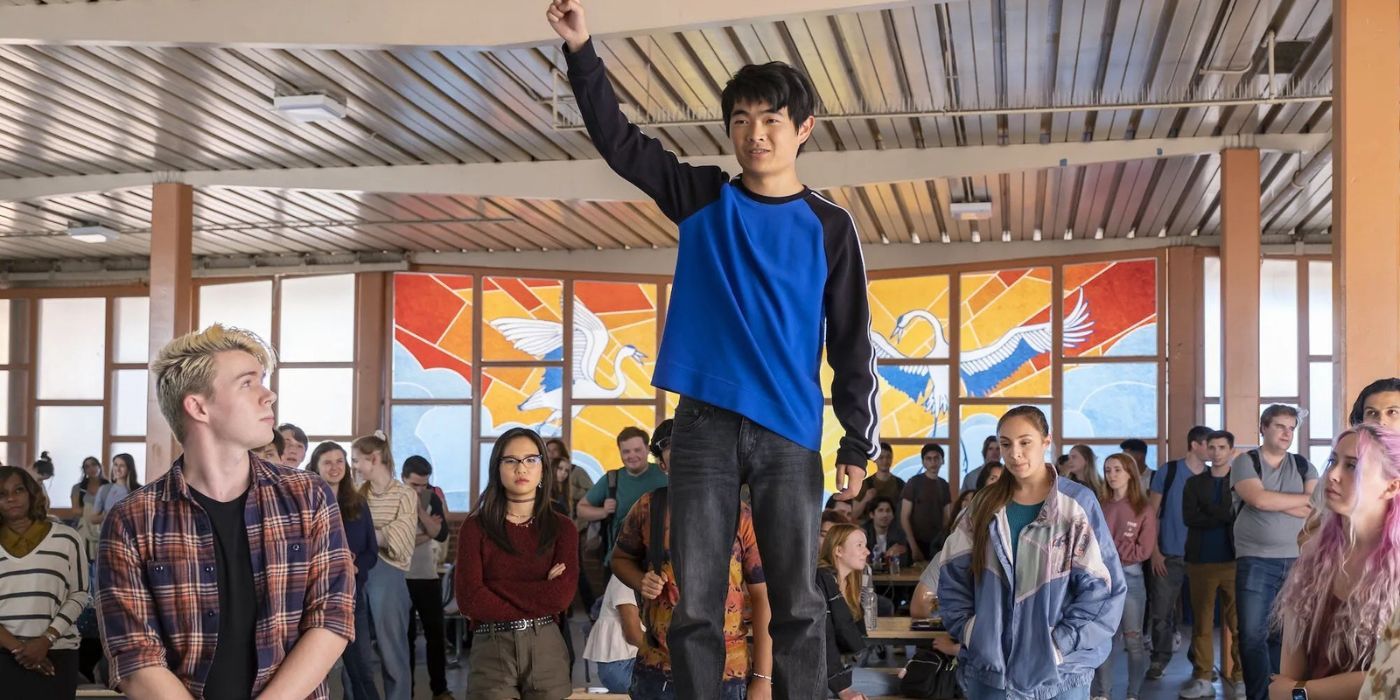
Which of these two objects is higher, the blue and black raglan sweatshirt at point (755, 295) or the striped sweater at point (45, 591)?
the blue and black raglan sweatshirt at point (755, 295)

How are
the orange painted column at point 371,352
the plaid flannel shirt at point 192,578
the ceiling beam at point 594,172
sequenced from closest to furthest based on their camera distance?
the plaid flannel shirt at point 192,578, the ceiling beam at point 594,172, the orange painted column at point 371,352

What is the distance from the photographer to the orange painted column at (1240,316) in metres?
11.7

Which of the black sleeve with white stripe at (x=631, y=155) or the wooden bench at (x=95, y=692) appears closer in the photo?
the black sleeve with white stripe at (x=631, y=155)

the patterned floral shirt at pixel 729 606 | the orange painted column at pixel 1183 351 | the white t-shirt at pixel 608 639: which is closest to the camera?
the patterned floral shirt at pixel 729 606

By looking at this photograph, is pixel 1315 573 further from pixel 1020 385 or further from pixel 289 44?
pixel 1020 385

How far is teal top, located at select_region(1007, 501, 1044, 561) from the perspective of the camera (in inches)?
193

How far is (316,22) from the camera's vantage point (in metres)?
9.30

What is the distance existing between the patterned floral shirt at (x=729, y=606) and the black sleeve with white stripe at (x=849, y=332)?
1.29 meters

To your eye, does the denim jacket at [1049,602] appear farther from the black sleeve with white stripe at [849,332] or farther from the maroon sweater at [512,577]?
the black sleeve with white stripe at [849,332]

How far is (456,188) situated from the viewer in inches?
566

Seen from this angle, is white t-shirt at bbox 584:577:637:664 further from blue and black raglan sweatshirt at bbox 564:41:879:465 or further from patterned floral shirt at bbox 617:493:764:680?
blue and black raglan sweatshirt at bbox 564:41:879:465

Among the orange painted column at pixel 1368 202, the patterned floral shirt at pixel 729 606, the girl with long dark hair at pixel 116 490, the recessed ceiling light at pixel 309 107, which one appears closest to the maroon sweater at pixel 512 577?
the patterned floral shirt at pixel 729 606

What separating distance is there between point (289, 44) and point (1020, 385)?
1196cm

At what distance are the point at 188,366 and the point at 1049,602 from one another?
9.59 feet
